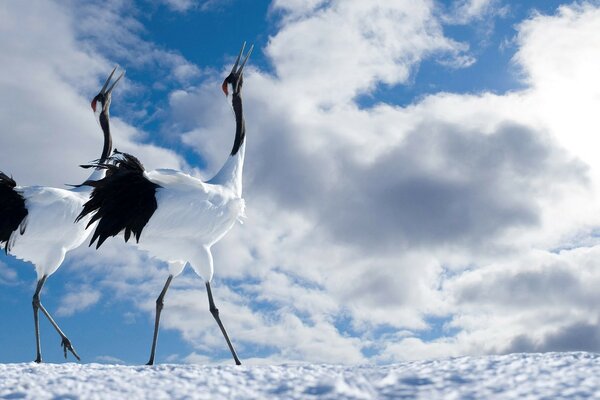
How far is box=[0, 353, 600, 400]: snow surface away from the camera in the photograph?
3.46 metres

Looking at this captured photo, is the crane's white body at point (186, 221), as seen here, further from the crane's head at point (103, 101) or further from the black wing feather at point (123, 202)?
the crane's head at point (103, 101)

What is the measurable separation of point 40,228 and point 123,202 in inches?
127

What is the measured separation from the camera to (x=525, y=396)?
10.9 ft

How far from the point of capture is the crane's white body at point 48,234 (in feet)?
41.3

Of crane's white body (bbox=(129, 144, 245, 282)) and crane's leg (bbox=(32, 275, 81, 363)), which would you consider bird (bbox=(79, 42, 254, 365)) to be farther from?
crane's leg (bbox=(32, 275, 81, 363))

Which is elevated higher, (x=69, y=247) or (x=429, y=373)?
(x=69, y=247)

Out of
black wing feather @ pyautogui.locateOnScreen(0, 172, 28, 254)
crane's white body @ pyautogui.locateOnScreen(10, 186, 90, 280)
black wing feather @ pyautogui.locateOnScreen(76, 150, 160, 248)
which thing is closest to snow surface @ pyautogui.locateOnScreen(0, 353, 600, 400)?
black wing feather @ pyautogui.locateOnScreen(76, 150, 160, 248)

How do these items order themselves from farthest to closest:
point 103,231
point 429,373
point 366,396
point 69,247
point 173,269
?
point 69,247, point 173,269, point 103,231, point 429,373, point 366,396

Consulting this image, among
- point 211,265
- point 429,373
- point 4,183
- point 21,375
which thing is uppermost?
point 4,183

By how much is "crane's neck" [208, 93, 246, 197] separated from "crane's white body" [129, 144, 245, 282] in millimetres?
525

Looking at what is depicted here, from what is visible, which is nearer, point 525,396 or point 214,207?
point 525,396

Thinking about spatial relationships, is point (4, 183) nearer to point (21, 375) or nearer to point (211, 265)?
point (211, 265)

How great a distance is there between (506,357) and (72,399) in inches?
99.1

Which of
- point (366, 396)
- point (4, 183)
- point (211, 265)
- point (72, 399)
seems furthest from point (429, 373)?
point (4, 183)
